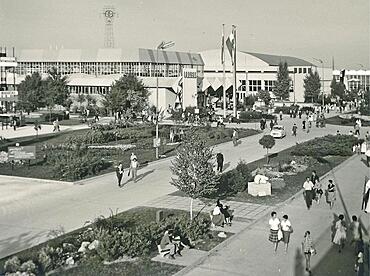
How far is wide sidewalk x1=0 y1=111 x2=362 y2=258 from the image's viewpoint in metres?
16.4

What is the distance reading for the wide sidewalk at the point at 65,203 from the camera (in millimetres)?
16438

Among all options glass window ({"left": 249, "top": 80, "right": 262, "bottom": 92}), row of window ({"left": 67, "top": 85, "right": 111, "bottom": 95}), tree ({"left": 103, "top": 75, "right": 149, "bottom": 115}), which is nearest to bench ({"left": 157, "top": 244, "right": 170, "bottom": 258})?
tree ({"left": 103, "top": 75, "right": 149, "bottom": 115})

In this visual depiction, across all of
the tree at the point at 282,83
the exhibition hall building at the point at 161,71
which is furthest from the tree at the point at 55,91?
the tree at the point at 282,83

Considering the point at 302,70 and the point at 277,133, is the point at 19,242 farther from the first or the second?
the point at 302,70

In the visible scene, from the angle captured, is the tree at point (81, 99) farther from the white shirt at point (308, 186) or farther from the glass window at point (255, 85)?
the white shirt at point (308, 186)

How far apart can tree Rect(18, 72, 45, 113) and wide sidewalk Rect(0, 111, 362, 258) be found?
4001 centimetres

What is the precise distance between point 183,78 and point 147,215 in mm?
58542

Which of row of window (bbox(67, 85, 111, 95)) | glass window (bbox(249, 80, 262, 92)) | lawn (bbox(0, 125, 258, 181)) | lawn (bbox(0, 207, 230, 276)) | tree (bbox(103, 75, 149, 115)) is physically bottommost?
lawn (bbox(0, 207, 230, 276))

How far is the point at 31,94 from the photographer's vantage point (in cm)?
6612

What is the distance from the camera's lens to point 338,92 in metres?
102

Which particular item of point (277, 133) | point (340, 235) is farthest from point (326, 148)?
point (340, 235)

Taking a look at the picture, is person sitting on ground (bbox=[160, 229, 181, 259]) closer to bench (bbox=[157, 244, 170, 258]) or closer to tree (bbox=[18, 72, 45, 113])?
bench (bbox=[157, 244, 170, 258])

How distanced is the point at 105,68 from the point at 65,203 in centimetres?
7499

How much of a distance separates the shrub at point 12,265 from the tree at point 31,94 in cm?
5516
